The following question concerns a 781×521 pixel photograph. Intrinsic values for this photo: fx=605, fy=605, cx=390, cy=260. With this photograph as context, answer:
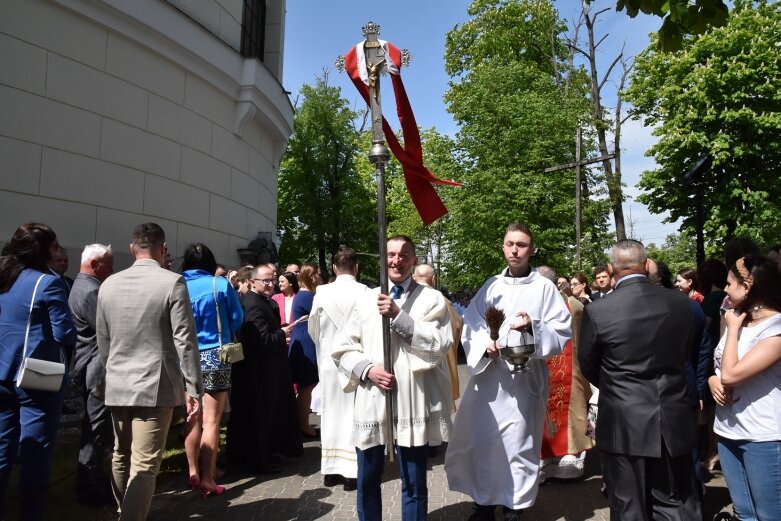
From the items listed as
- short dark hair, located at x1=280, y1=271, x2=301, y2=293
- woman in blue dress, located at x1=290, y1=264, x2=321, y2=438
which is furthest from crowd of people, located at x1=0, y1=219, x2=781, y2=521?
short dark hair, located at x1=280, y1=271, x2=301, y2=293

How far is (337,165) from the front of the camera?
30.6 metres

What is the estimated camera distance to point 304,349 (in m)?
7.02

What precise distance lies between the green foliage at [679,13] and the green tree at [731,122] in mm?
15729

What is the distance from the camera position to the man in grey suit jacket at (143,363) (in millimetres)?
3723

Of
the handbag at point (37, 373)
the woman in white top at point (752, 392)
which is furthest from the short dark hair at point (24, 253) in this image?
the woman in white top at point (752, 392)

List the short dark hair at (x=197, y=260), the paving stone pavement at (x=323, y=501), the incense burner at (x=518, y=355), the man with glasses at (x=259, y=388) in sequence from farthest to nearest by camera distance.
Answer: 1. the man with glasses at (x=259, y=388)
2. the short dark hair at (x=197, y=260)
3. the paving stone pavement at (x=323, y=501)
4. the incense burner at (x=518, y=355)

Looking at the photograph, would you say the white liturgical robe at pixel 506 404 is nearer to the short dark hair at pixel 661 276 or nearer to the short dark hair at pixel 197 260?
the short dark hair at pixel 661 276

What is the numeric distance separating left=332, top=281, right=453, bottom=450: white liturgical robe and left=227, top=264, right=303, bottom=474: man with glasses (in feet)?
6.90

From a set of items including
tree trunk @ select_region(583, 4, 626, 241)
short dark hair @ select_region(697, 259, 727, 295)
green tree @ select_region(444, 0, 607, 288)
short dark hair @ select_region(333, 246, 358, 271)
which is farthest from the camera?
tree trunk @ select_region(583, 4, 626, 241)

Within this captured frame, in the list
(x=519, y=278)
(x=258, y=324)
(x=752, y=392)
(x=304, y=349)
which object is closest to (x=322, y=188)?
(x=304, y=349)

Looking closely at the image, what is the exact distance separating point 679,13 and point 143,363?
4315 millimetres

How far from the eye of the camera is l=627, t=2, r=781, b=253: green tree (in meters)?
18.9

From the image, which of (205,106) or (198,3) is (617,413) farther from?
(198,3)

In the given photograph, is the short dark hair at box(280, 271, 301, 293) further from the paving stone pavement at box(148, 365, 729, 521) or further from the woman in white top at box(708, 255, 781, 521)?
the woman in white top at box(708, 255, 781, 521)
